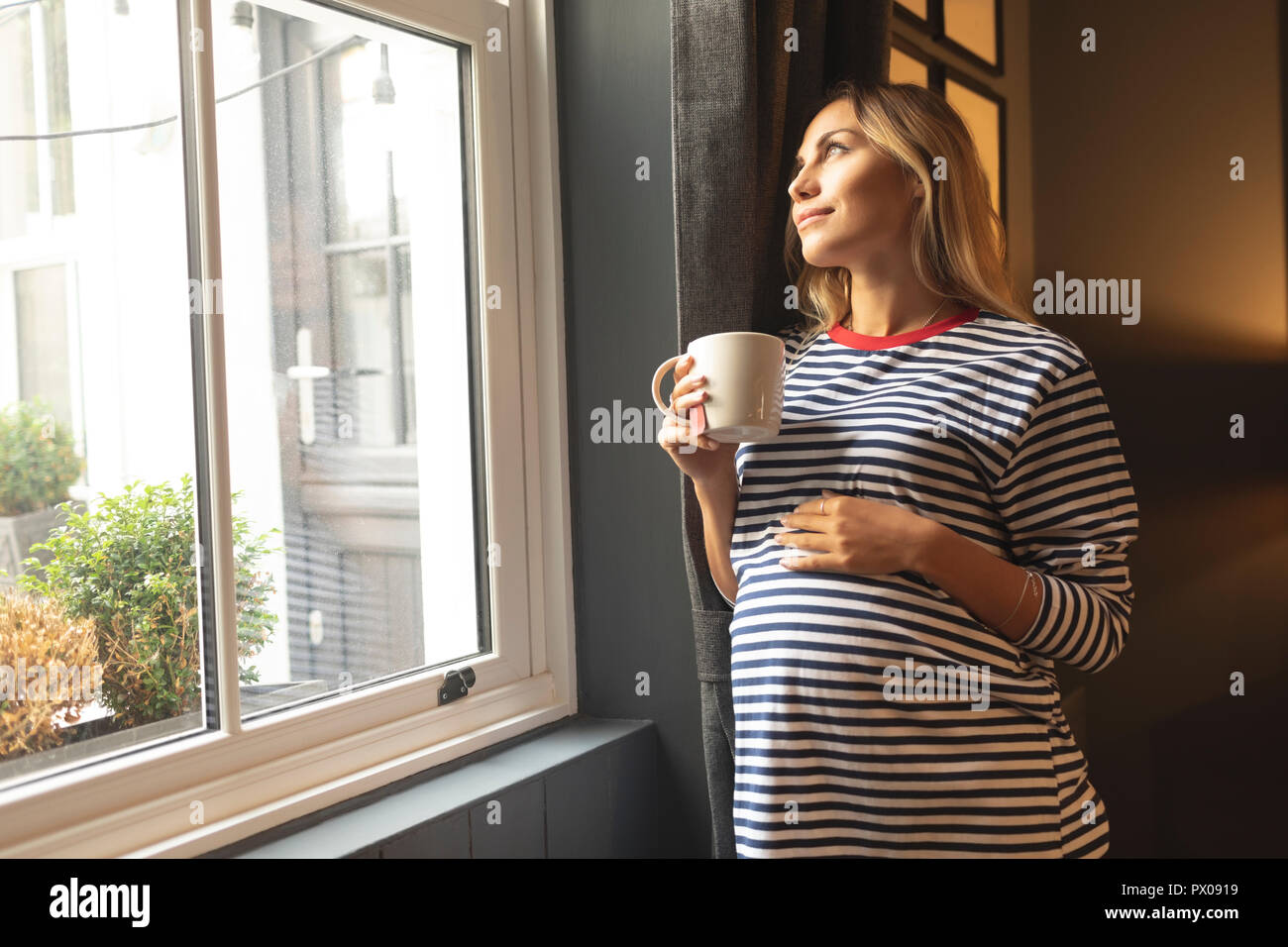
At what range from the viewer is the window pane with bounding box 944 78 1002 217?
189 cm

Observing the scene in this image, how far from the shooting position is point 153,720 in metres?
1.05

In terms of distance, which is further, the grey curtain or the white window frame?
the grey curtain

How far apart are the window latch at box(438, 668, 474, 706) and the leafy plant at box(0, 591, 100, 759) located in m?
0.44

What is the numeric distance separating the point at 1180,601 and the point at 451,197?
5.01ft

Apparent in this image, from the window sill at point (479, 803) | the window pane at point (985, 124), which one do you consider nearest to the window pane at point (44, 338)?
the window sill at point (479, 803)

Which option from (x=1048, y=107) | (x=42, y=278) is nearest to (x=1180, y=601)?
(x=1048, y=107)

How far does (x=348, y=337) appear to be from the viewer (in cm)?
131

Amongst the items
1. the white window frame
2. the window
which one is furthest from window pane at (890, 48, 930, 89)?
the white window frame

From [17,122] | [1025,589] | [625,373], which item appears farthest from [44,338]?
[1025,589]

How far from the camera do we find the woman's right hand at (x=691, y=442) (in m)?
0.98

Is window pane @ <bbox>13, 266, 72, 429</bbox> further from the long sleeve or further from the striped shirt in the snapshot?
the long sleeve

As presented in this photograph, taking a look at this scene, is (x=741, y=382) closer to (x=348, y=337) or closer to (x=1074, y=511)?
(x=1074, y=511)

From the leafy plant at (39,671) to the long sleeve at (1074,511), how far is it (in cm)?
91
